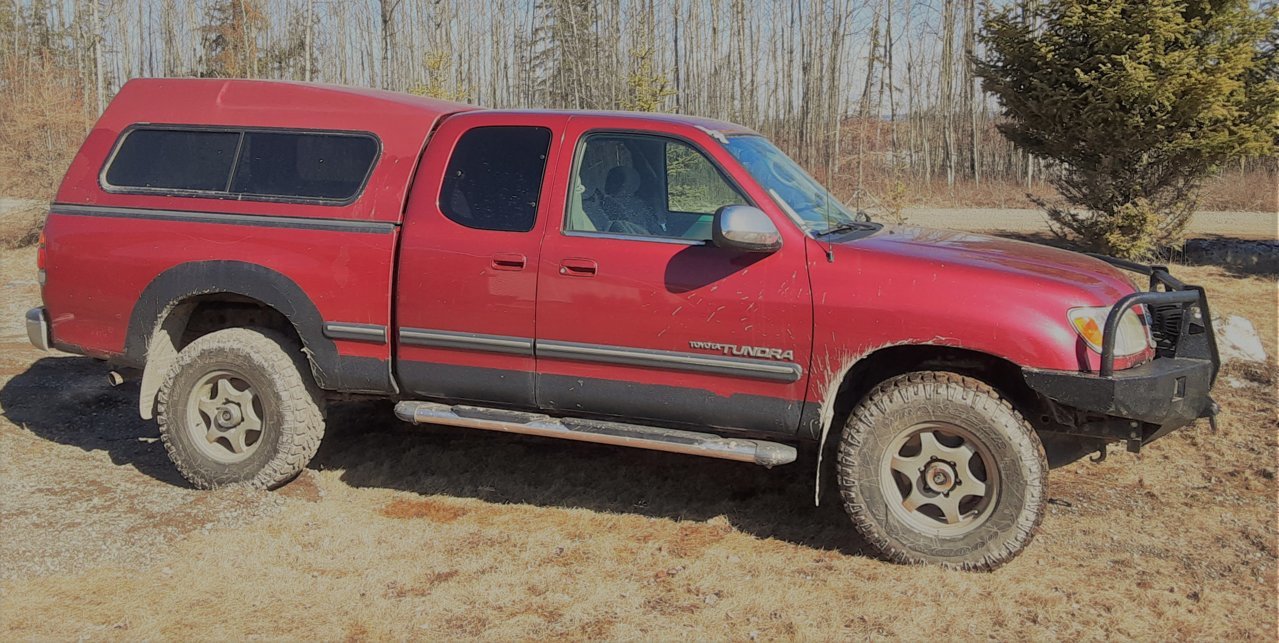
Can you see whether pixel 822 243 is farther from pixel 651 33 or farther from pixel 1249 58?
pixel 651 33

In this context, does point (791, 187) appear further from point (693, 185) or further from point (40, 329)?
point (40, 329)

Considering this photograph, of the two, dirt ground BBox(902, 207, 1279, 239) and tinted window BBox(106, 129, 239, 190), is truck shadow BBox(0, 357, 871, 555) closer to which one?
tinted window BBox(106, 129, 239, 190)

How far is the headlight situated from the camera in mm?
3975

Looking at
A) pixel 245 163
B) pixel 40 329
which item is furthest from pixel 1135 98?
pixel 40 329

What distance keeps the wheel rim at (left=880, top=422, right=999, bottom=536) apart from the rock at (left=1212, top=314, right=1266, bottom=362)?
13.3 ft

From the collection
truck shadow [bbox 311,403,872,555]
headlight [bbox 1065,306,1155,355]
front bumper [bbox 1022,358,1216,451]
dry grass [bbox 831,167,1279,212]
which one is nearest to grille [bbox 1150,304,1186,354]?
front bumper [bbox 1022,358,1216,451]

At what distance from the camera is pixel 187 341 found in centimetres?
555

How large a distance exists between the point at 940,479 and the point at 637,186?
201 centimetres

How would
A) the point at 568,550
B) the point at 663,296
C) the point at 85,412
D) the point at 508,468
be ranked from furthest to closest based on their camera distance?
the point at 85,412, the point at 508,468, the point at 568,550, the point at 663,296

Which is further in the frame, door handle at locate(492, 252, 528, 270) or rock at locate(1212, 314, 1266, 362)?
rock at locate(1212, 314, 1266, 362)

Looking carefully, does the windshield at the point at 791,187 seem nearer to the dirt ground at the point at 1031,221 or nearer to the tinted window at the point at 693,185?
the tinted window at the point at 693,185

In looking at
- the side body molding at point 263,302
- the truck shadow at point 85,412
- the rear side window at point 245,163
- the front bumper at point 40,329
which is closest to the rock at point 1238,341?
the side body molding at point 263,302

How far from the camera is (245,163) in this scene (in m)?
5.12

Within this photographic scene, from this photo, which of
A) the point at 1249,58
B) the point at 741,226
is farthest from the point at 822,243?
the point at 1249,58
